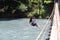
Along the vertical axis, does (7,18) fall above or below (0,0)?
below

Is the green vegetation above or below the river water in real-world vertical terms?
above

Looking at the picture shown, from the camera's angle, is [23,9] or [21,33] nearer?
[21,33]

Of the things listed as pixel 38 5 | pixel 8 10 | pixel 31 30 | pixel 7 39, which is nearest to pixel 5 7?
pixel 8 10

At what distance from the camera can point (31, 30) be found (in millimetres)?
25906

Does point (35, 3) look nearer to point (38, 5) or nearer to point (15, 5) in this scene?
point (38, 5)

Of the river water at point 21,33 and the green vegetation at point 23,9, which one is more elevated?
the green vegetation at point 23,9

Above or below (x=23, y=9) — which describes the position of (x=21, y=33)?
below

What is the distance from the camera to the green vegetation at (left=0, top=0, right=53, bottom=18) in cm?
3725

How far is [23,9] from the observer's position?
36.9 metres

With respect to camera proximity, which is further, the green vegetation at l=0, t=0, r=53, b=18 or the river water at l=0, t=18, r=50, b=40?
the green vegetation at l=0, t=0, r=53, b=18

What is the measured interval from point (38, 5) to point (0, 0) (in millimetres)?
6290

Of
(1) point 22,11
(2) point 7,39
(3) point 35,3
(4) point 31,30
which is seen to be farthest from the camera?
(3) point 35,3

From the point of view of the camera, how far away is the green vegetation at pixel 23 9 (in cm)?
3725

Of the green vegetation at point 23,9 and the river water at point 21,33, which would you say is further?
the green vegetation at point 23,9
